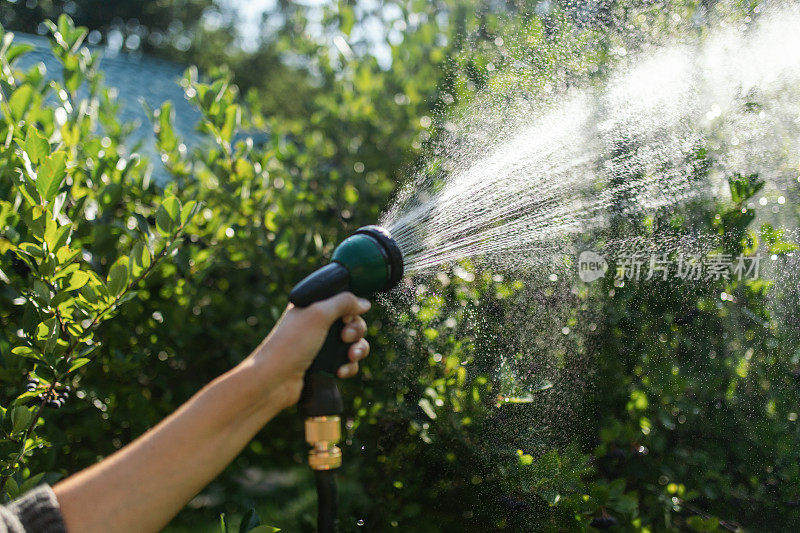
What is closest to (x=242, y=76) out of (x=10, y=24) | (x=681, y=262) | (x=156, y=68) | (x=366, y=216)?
(x=10, y=24)

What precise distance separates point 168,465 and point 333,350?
0.38m

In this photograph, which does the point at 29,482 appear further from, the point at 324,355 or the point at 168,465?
the point at 324,355

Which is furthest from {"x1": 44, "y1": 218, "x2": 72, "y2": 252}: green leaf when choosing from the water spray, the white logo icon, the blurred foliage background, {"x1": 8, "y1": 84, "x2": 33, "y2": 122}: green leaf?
the white logo icon

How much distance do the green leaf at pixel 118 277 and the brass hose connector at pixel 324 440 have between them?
0.58 meters

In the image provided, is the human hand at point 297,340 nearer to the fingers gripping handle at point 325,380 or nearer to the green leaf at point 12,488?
the fingers gripping handle at point 325,380

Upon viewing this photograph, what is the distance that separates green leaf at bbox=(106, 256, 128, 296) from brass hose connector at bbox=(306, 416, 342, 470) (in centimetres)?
58

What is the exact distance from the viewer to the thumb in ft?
3.96

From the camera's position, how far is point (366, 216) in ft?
8.66

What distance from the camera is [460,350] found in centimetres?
171

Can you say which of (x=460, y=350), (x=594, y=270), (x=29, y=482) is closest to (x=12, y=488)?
(x=29, y=482)

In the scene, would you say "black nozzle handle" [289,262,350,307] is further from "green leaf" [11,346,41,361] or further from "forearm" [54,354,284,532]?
"green leaf" [11,346,41,361]

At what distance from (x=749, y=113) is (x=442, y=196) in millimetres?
885

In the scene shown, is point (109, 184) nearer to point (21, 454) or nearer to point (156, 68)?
point (21, 454)

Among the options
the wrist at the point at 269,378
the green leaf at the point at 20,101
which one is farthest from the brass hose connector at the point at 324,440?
the green leaf at the point at 20,101
